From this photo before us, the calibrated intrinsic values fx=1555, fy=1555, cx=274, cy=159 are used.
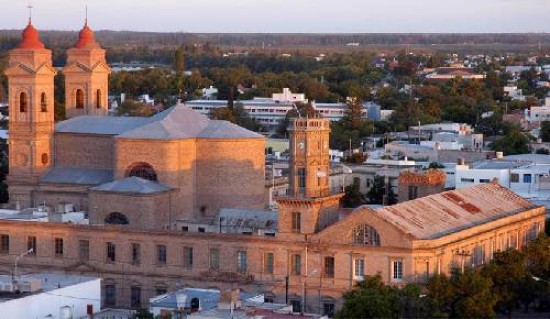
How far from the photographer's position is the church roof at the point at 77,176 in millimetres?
60375

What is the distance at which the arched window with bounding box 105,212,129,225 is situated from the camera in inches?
2202

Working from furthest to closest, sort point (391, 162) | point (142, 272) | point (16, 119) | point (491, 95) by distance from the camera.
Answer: point (491, 95), point (391, 162), point (16, 119), point (142, 272)

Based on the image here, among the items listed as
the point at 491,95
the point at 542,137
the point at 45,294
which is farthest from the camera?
the point at 491,95

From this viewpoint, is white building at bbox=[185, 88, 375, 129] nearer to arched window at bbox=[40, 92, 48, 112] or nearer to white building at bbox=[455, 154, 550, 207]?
white building at bbox=[455, 154, 550, 207]

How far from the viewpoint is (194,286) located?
5219 centimetres

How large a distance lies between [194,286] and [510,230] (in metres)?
11.7

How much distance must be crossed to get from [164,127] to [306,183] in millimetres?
9494

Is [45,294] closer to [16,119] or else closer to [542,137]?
[16,119]

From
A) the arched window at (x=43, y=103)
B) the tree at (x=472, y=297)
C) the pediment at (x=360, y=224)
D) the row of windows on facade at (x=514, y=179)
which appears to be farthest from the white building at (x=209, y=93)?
the tree at (x=472, y=297)

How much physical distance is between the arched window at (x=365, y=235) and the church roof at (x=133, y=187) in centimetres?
948

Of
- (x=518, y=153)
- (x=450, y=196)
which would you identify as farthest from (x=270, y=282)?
(x=518, y=153)

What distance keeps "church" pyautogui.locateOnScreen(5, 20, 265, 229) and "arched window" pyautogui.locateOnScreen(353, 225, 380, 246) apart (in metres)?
9.05

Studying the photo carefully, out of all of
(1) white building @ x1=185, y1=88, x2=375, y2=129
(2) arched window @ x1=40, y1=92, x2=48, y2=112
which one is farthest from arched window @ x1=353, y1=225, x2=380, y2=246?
(1) white building @ x1=185, y1=88, x2=375, y2=129

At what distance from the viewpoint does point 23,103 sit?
62531 mm
